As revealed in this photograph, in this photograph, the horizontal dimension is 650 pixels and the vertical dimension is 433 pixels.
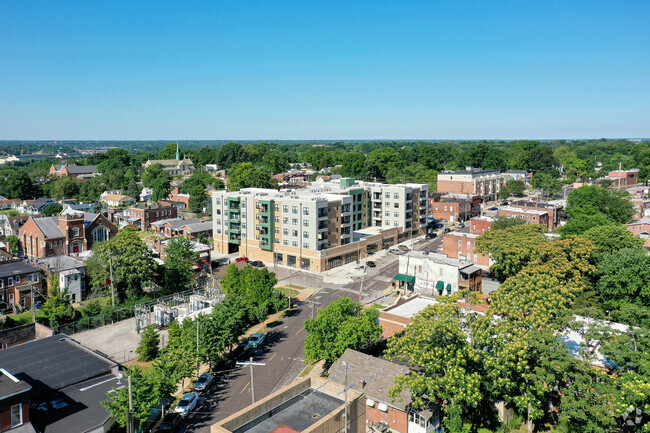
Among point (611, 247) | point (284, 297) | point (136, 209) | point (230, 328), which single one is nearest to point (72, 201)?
point (136, 209)

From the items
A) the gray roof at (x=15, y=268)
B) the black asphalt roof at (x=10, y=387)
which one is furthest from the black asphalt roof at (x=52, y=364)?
the gray roof at (x=15, y=268)

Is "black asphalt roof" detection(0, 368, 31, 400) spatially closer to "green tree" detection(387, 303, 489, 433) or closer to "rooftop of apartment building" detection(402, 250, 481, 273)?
"green tree" detection(387, 303, 489, 433)

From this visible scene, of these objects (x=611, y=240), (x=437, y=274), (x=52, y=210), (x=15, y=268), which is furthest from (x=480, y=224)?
(x=52, y=210)

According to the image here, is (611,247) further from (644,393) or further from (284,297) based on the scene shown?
(284,297)

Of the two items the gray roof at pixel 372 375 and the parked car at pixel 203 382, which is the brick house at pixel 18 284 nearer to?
the parked car at pixel 203 382

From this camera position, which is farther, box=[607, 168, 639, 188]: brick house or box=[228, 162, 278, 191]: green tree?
box=[607, 168, 639, 188]: brick house

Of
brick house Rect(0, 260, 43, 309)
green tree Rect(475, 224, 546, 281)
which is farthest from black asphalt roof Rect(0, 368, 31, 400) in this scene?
green tree Rect(475, 224, 546, 281)
